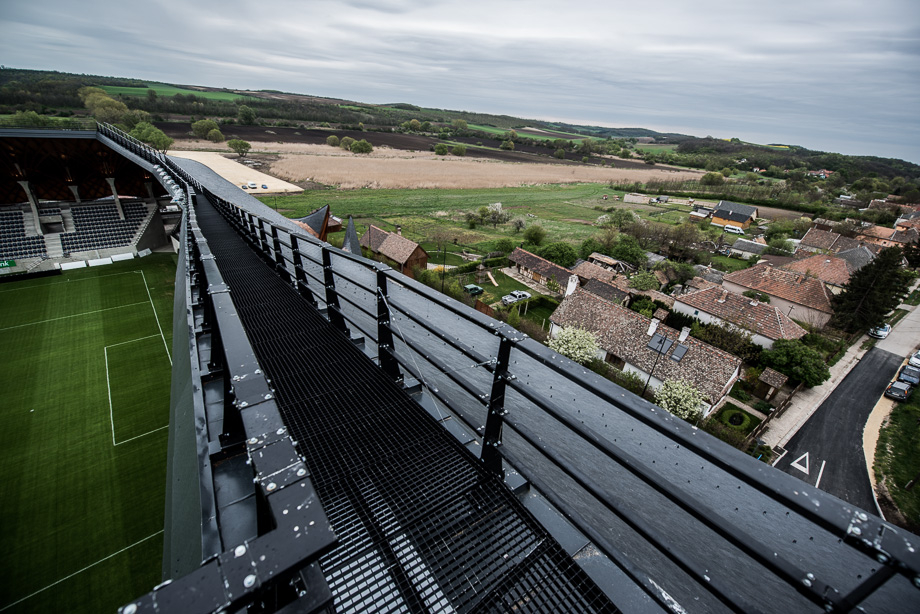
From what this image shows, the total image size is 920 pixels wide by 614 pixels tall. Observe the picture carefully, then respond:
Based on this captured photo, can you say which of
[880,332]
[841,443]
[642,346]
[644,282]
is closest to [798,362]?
[841,443]

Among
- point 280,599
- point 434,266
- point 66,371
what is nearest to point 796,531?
point 280,599

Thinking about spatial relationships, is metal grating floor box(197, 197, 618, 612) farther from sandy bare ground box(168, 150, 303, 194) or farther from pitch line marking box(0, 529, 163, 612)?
sandy bare ground box(168, 150, 303, 194)

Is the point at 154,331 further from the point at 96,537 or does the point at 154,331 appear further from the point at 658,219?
the point at 658,219

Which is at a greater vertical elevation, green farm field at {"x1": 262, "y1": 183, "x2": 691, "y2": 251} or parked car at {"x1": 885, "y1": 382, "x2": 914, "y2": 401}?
green farm field at {"x1": 262, "y1": 183, "x2": 691, "y2": 251}

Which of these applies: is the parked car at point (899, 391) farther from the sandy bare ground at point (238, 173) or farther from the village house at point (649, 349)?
the sandy bare ground at point (238, 173)

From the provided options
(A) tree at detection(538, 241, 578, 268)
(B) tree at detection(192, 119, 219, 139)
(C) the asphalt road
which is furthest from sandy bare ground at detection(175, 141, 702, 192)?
(C) the asphalt road

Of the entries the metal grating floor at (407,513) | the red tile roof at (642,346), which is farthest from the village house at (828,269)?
the metal grating floor at (407,513)
